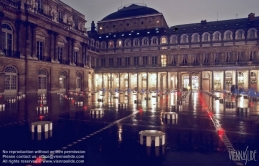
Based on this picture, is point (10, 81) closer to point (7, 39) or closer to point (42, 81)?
point (42, 81)

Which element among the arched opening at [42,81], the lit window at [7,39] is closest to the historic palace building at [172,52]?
the arched opening at [42,81]

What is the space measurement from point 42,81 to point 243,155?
33359 mm

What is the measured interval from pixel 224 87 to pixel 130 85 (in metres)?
25.8

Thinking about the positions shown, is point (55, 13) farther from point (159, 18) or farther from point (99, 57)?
point (159, 18)

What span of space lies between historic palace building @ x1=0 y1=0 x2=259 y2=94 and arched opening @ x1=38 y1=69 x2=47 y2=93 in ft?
0.56

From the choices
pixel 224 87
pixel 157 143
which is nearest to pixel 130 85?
pixel 224 87

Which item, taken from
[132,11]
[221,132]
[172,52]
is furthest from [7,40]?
[132,11]

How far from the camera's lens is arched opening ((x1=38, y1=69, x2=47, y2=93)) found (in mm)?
32844

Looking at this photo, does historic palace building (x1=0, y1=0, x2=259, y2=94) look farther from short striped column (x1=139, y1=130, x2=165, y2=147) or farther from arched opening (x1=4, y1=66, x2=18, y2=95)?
short striped column (x1=139, y1=130, x2=165, y2=147)

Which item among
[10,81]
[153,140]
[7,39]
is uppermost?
[7,39]

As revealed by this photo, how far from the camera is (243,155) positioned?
554cm

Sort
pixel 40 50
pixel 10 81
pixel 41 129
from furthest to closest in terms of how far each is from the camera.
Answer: pixel 40 50 < pixel 10 81 < pixel 41 129

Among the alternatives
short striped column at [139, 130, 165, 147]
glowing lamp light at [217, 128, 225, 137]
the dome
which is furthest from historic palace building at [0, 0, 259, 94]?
glowing lamp light at [217, 128, 225, 137]

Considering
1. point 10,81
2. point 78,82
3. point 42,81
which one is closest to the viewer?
point 10,81
